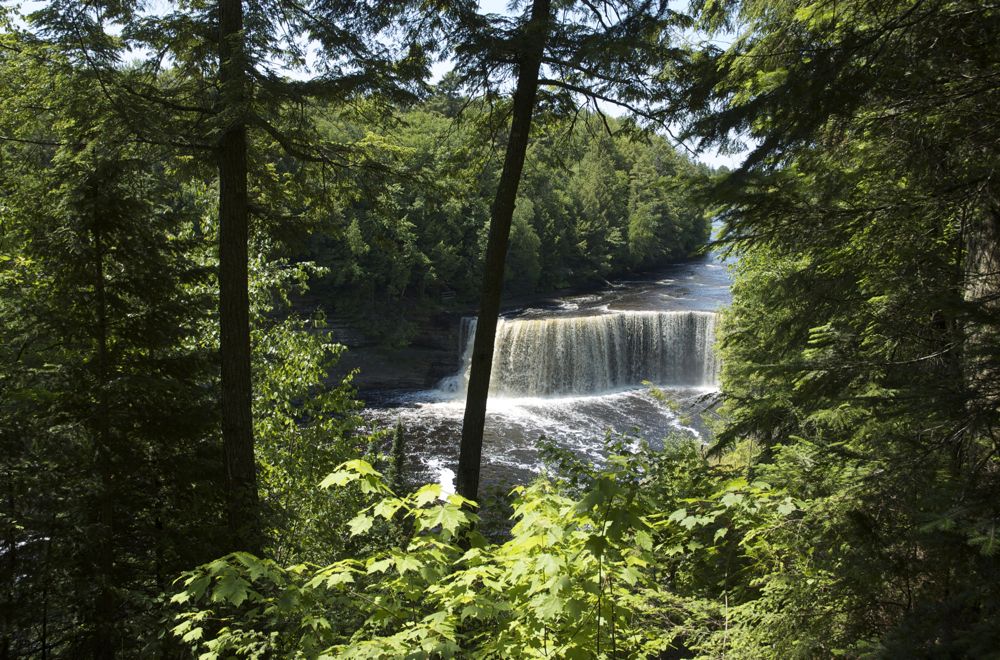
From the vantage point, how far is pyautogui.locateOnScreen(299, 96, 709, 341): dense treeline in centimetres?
643

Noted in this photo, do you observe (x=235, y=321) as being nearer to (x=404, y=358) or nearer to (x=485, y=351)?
(x=485, y=351)

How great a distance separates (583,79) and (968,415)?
482cm

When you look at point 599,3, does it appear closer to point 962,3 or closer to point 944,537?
point 962,3

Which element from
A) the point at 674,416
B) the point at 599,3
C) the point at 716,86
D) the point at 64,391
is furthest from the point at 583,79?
the point at 674,416

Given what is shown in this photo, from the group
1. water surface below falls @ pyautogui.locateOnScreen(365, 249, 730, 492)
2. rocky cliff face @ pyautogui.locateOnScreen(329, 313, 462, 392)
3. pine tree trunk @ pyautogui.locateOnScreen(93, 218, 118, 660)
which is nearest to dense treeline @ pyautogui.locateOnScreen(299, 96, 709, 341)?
rocky cliff face @ pyautogui.locateOnScreen(329, 313, 462, 392)

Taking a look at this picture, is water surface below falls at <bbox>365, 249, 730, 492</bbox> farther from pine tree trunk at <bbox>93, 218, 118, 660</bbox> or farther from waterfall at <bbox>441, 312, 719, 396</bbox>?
pine tree trunk at <bbox>93, 218, 118, 660</bbox>

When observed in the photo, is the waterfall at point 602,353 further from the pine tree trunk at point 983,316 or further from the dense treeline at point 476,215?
the pine tree trunk at point 983,316

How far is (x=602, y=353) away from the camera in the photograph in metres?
24.5

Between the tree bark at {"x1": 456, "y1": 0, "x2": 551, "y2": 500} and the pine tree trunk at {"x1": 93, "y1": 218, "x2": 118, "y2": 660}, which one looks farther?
the tree bark at {"x1": 456, "y1": 0, "x2": 551, "y2": 500}

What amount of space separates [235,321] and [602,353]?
20201mm

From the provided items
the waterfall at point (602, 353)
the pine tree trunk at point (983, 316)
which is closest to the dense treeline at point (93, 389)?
the pine tree trunk at point (983, 316)

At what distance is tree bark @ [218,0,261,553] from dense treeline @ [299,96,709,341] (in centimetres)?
80

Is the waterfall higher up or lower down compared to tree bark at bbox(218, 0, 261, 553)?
lower down

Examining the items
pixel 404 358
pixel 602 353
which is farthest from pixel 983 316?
pixel 404 358
